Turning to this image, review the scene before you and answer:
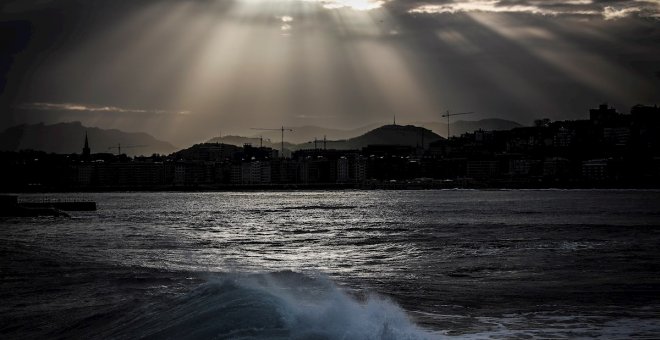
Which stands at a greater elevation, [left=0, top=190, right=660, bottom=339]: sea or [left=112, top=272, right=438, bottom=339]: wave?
[left=112, top=272, right=438, bottom=339]: wave

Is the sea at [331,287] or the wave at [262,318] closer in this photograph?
the wave at [262,318]

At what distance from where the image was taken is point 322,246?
116ft

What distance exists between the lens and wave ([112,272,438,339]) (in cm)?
1273

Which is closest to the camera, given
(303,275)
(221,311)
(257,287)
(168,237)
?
(221,311)

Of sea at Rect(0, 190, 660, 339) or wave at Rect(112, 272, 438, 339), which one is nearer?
wave at Rect(112, 272, 438, 339)

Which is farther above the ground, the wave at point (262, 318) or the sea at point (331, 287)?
the wave at point (262, 318)

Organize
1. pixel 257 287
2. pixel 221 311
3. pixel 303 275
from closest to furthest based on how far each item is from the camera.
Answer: pixel 221 311
pixel 257 287
pixel 303 275

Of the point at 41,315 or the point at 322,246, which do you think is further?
the point at 322,246

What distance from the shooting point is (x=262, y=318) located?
13461mm

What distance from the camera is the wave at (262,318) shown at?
41.8ft

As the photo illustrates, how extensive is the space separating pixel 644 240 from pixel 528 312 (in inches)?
913

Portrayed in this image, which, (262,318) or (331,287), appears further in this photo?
(331,287)

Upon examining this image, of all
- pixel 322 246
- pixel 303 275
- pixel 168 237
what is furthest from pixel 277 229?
pixel 303 275

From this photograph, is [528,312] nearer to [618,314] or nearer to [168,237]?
[618,314]
